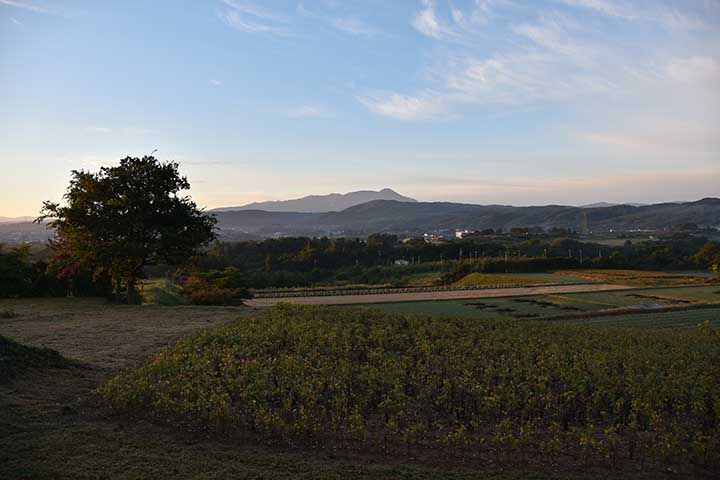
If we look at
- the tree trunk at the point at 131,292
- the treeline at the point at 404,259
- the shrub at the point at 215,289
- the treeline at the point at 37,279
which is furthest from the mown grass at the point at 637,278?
the treeline at the point at 37,279

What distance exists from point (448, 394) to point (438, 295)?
32.4 metres

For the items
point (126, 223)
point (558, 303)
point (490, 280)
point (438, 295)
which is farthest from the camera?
point (490, 280)

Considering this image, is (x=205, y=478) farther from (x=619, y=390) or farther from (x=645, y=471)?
(x=619, y=390)

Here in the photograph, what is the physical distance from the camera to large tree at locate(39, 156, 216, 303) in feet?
83.6

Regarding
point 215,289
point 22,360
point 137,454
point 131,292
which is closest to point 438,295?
point 215,289

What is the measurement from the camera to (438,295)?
140 ft

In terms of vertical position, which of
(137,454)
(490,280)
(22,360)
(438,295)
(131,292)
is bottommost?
(490,280)

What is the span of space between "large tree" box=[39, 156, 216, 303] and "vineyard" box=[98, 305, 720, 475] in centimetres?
1104

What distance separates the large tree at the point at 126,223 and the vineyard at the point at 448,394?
11042 millimetres

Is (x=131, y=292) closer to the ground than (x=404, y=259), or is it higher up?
higher up

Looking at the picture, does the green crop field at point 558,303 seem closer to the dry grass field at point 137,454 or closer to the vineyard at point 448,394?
the vineyard at point 448,394

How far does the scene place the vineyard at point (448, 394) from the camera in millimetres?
8453

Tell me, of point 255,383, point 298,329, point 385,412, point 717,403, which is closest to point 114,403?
point 255,383

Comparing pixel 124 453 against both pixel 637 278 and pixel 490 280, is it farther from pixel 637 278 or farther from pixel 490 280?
pixel 637 278
